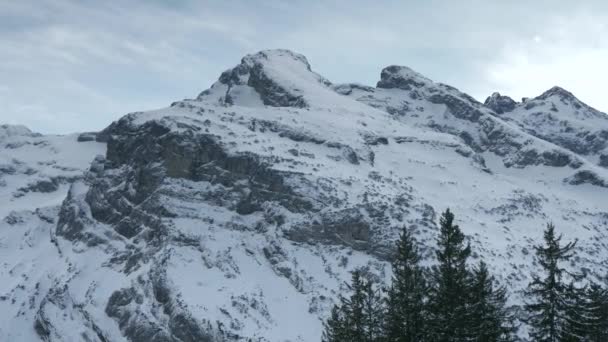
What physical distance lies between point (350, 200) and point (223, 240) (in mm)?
20101

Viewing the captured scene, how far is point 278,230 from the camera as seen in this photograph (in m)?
98.0

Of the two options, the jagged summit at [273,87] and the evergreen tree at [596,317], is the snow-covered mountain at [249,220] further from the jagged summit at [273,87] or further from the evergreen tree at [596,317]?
the evergreen tree at [596,317]

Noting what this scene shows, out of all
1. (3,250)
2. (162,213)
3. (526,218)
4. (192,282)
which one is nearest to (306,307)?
(192,282)

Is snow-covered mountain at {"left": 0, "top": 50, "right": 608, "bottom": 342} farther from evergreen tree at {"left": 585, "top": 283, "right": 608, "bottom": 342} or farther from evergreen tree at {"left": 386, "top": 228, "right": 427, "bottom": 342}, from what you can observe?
evergreen tree at {"left": 386, "top": 228, "right": 427, "bottom": 342}

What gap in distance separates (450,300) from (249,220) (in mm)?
70992

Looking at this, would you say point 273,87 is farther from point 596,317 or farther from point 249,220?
point 596,317

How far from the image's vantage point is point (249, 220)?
102m

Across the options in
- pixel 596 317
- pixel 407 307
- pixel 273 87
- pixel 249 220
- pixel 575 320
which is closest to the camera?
pixel 575 320

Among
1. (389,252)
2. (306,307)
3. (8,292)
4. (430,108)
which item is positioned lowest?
(8,292)

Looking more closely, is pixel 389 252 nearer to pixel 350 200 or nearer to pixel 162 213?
pixel 350 200

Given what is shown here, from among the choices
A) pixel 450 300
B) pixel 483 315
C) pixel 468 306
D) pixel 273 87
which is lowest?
pixel 483 315

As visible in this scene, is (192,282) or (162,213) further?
(162,213)

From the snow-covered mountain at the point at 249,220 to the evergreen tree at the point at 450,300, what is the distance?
4682cm

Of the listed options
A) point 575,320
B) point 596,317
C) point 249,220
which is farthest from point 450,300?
point 249,220
